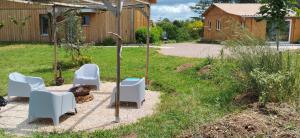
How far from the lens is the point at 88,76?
11.9 metres

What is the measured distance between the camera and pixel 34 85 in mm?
10297

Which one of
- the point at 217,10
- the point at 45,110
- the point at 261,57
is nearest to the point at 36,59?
the point at 45,110

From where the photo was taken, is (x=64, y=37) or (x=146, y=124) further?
(x=64, y=37)

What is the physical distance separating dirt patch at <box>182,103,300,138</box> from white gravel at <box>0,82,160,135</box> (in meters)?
2.47

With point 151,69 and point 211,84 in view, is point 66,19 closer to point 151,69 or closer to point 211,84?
point 151,69

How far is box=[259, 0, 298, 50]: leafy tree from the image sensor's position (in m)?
9.10

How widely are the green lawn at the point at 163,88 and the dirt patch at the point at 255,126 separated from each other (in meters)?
0.47

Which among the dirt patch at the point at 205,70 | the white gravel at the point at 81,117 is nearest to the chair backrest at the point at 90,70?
the white gravel at the point at 81,117

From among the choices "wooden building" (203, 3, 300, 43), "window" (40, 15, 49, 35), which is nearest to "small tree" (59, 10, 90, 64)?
"window" (40, 15, 49, 35)

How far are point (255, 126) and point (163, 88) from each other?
5.92 m

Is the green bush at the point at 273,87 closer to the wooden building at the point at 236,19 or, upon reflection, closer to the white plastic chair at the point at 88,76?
the white plastic chair at the point at 88,76

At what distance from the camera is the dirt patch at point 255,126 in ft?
18.7

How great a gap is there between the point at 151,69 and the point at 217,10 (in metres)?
22.3

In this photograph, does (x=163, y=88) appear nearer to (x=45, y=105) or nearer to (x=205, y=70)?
(x=205, y=70)
